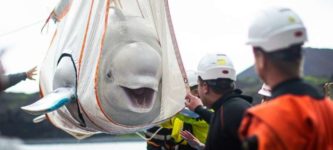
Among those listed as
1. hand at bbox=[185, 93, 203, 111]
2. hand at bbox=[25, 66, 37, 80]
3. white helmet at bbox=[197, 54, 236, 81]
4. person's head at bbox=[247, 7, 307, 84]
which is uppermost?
person's head at bbox=[247, 7, 307, 84]

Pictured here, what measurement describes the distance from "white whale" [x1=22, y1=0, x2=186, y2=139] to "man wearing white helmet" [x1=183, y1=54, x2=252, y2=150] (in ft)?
0.89

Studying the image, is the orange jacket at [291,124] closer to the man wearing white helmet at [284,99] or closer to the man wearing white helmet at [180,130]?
the man wearing white helmet at [284,99]

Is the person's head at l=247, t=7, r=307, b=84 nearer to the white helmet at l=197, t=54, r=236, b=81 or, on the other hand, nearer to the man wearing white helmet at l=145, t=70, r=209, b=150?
the white helmet at l=197, t=54, r=236, b=81

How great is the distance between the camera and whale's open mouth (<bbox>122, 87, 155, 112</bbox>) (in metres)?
4.24

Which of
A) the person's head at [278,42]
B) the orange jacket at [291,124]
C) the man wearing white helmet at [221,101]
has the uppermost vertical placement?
the person's head at [278,42]

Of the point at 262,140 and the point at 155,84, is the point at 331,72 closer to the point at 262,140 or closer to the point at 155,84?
the point at 155,84

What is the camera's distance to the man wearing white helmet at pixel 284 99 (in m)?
2.26

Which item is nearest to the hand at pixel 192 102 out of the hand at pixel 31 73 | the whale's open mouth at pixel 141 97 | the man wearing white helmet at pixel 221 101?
the man wearing white helmet at pixel 221 101

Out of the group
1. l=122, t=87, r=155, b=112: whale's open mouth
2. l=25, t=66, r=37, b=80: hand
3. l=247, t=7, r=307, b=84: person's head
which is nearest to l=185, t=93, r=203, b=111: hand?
l=122, t=87, r=155, b=112: whale's open mouth

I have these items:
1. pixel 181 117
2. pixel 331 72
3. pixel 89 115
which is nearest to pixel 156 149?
pixel 181 117

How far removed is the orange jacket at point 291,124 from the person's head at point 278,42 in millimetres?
111

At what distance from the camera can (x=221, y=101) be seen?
3.58 meters

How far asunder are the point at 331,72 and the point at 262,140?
470cm

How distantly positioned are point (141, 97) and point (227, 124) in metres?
1.07
